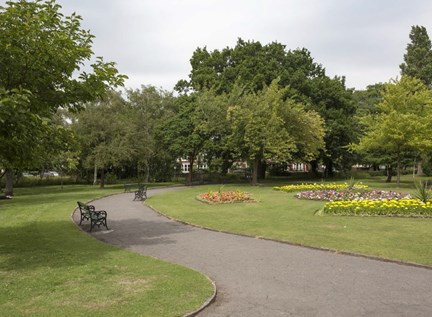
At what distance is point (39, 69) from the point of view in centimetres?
962

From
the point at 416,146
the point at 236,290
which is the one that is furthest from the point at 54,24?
the point at 416,146

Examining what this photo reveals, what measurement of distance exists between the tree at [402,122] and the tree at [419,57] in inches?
1081

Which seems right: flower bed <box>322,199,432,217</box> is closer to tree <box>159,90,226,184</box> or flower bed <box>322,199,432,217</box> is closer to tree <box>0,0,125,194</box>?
tree <box>0,0,125,194</box>

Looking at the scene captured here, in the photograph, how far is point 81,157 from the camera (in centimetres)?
3650

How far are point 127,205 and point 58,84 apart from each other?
1172 centimetres

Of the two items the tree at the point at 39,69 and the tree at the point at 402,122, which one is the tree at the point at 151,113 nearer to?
the tree at the point at 402,122

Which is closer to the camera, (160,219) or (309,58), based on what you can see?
(160,219)

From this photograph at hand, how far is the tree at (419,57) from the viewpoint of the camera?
183ft

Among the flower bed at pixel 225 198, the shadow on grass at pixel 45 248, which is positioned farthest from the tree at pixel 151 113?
the shadow on grass at pixel 45 248

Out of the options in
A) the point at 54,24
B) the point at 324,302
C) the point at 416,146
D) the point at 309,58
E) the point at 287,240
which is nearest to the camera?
the point at 324,302

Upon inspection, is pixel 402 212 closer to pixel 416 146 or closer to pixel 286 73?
pixel 416 146

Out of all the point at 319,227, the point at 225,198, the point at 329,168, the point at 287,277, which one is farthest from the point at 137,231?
the point at 329,168

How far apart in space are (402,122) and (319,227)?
1797cm

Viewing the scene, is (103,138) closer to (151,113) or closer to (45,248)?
(151,113)
